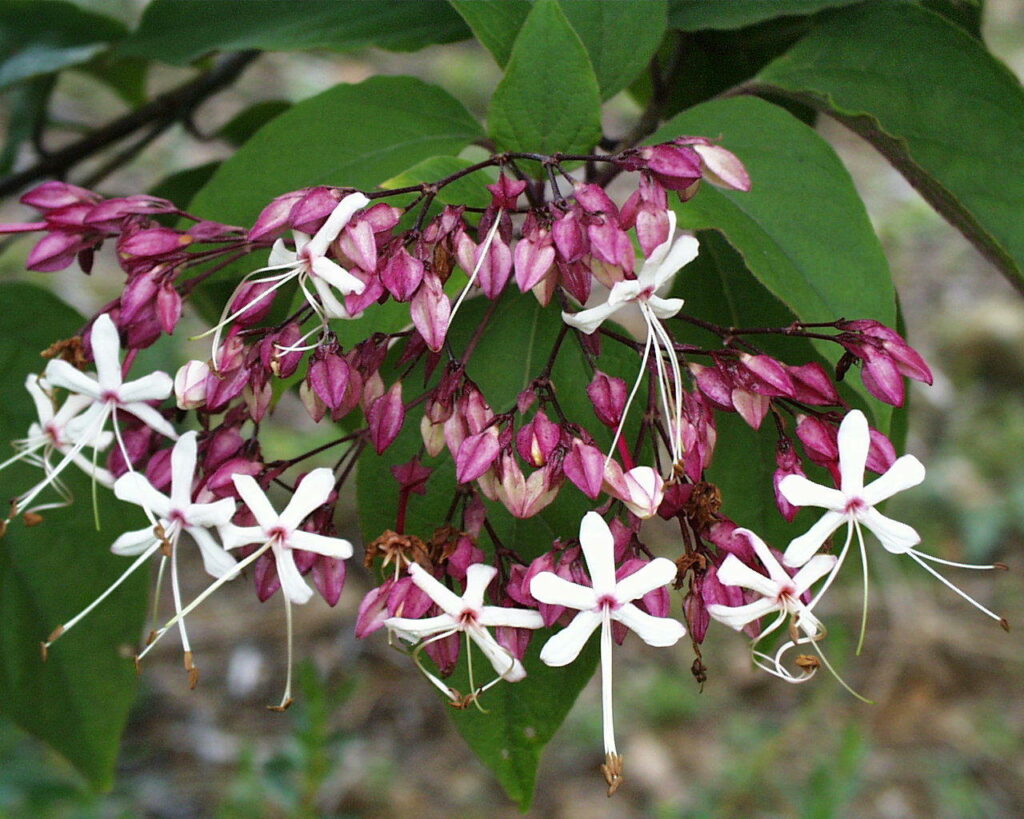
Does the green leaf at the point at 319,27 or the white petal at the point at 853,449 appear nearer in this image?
the white petal at the point at 853,449

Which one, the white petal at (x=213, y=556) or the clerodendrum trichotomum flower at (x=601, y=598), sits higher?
the clerodendrum trichotomum flower at (x=601, y=598)

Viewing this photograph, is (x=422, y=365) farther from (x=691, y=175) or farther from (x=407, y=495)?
(x=691, y=175)

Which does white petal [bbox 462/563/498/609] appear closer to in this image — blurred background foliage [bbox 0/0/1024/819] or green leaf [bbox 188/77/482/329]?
green leaf [bbox 188/77/482/329]

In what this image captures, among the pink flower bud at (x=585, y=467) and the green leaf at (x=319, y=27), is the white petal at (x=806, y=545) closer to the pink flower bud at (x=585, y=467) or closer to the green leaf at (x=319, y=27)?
the pink flower bud at (x=585, y=467)

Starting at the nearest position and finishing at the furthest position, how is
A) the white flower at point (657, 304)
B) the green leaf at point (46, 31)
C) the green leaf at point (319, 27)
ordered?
the white flower at point (657, 304) < the green leaf at point (319, 27) < the green leaf at point (46, 31)

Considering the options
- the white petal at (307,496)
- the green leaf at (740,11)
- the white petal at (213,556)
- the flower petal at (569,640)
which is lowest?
the white petal at (213,556)

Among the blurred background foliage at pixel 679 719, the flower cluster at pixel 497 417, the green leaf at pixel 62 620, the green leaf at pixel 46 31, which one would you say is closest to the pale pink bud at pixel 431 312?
the flower cluster at pixel 497 417

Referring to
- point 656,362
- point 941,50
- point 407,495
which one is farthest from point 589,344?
point 941,50
